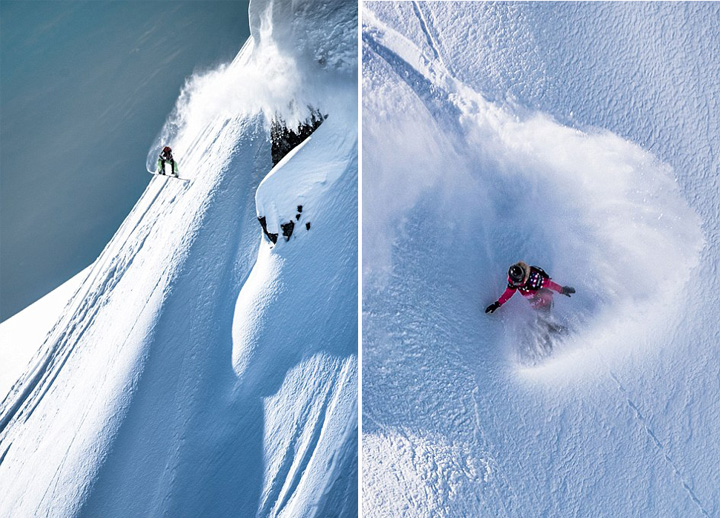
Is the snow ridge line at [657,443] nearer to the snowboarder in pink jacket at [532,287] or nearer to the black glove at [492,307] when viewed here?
the snowboarder in pink jacket at [532,287]

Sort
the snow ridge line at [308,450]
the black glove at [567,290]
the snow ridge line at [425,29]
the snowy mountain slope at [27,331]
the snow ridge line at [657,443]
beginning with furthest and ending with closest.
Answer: the snowy mountain slope at [27,331] → the snow ridge line at [425,29] → the snow ridge line at [308,450] → the black glove at [567,290] → the snow ridge line at [657,443]

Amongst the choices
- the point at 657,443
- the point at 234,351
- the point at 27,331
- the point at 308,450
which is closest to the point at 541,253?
the point at 657,443

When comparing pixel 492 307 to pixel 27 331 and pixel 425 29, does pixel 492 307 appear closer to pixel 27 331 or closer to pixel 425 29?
pixel 425 29

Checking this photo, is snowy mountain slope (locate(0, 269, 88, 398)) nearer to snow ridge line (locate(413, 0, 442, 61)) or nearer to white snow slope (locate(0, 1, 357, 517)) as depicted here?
white snow slope (locate(0, 1, 357, 517))

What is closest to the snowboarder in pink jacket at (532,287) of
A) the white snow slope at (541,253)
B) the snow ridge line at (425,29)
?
the white snow slope at (541,253)

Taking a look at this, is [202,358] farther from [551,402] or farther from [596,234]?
[596,234]

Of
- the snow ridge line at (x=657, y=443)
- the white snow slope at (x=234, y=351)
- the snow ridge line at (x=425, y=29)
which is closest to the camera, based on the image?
the snow ridge line at (x=657, y=443)

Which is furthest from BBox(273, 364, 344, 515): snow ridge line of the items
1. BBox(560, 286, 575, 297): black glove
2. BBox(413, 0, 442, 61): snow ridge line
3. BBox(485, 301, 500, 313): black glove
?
BBox(413, 0, 442, 61): snow ridge line
